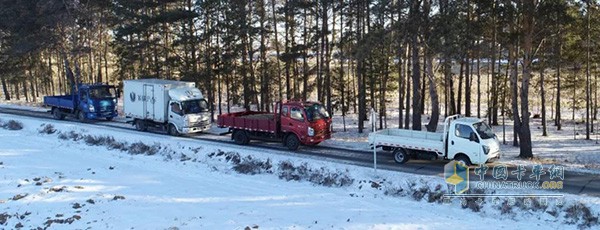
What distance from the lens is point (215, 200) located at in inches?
604

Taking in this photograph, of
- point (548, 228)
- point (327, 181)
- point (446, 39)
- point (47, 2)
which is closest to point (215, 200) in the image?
point (327, 181)

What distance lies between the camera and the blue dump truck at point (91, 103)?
100 ft

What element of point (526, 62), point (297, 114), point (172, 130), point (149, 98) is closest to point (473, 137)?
point (526, 62)

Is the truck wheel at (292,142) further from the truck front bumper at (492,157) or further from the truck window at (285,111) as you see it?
the truck front bumper at (492,157)

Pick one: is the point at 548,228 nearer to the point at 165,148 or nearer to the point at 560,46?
the point at 165,148

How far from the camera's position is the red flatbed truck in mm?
21031

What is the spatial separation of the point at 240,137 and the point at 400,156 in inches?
334

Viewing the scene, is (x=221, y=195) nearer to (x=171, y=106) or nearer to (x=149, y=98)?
(x=171, y=106)

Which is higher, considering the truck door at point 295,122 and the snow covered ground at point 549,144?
the truck door at point 295,122

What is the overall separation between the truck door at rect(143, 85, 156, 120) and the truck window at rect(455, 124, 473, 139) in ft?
54.7

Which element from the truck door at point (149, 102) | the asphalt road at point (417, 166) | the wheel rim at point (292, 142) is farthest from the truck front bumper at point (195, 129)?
the wheel rim at point (292, 142)

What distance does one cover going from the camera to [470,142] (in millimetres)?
16672

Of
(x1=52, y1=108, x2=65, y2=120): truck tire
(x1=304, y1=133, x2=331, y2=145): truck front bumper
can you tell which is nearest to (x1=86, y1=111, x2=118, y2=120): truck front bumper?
(x1=52, y1=108, x2=65, y2=120): truck tire

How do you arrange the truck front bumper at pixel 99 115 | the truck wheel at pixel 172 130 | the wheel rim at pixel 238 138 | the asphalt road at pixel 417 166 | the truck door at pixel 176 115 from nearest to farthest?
the asphalt road at pixel 417 166 → the wheel rim at pixel 238 138 → the truck door at pixel 176 115 → the truck wheel at pixel 172 130 → the truck front bumper at pixel 99 115
